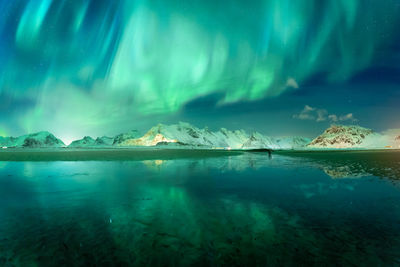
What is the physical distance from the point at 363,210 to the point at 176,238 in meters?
10.3

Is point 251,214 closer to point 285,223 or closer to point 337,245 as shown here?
point 285,223

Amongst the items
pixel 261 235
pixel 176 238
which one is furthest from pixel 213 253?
pixel 261 235

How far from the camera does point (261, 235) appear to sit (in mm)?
8336

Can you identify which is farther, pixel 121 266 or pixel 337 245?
pixel 337 245

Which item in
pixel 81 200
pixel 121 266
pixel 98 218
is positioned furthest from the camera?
pixel 81 200

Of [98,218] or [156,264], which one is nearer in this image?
[156,264]

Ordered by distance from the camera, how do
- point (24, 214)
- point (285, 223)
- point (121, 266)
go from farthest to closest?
point (24, 214), point (285, 223), point (121, 266)

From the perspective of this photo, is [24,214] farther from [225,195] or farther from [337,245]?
[337,245]

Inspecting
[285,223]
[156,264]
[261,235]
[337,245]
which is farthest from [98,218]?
[337,245]

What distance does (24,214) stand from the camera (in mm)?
11000

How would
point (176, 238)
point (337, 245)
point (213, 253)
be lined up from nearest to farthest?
point (213, 253), point (337, 245), point (176, 238)

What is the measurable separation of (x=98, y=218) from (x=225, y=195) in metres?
8.37

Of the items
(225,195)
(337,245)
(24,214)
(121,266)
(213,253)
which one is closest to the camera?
(121,266)

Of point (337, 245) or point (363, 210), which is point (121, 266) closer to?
point (337, 245)
